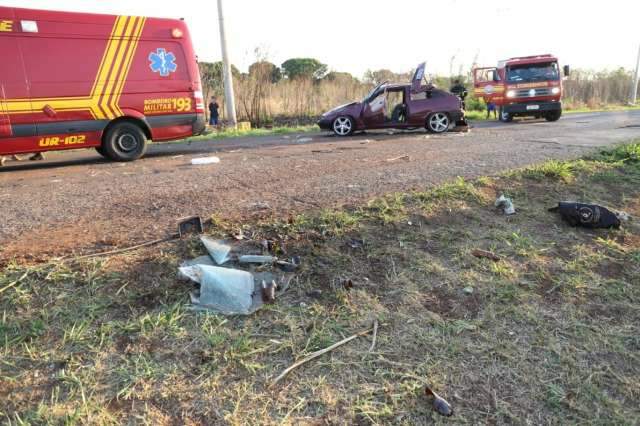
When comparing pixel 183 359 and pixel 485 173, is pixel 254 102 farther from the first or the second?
pixel 183 359

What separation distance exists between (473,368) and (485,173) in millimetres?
3626

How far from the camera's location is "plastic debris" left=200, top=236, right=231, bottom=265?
2.88 meters

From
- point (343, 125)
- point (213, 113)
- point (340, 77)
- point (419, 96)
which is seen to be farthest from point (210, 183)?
point (340, 77)

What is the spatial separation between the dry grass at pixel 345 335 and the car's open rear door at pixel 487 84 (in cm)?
1631

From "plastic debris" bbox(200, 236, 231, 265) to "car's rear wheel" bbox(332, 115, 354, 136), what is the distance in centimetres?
901

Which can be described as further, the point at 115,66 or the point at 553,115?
the point at 553,115

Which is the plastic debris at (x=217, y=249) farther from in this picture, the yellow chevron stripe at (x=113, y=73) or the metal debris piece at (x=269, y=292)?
the yellow chevron stripe at (x=113, y=73)

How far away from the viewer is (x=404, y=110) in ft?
38.1

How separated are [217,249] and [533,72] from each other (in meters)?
16.7

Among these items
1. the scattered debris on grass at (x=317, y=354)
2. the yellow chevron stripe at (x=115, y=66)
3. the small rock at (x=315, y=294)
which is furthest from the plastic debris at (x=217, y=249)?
the yellow chevron stripe at (x=115, y=66)

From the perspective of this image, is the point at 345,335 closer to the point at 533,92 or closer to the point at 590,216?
the point at 590,216

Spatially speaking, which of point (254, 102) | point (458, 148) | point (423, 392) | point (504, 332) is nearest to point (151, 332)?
point (423, 392)

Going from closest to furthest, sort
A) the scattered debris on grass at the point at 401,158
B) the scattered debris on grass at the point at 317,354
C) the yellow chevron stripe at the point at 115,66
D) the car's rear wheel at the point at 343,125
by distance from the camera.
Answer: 1. the scattered debris on grass at the point at 317,354
2. the scattered debris on grass at the point at 401,158
3. the yellow chevron stripe at the point at 115,66
4. the car's rear wheel at the point at 343,125

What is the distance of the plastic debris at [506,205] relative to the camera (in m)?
4.02
